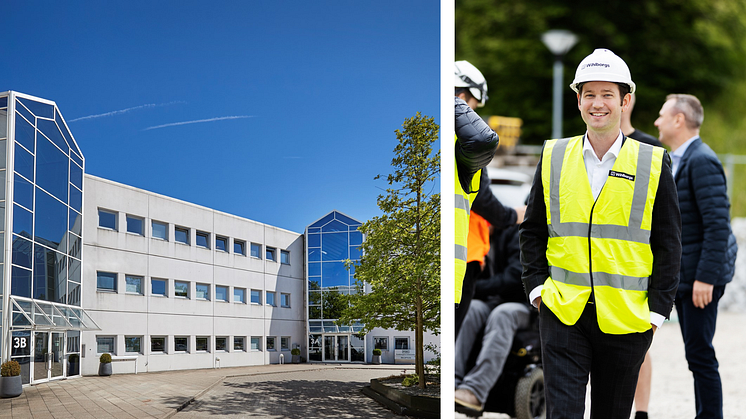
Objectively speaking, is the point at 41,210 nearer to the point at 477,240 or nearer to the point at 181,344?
the point at 181,344

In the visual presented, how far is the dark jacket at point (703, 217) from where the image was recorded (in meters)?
2.44

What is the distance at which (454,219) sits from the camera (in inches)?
103

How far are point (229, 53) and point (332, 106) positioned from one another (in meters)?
0.56

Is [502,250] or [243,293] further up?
[502,250]

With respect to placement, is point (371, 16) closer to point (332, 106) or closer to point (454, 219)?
point (332, 106)

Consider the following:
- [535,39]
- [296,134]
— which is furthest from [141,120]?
[535,39]

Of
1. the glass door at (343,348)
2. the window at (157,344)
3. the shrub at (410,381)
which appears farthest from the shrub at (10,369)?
the shrub at (410,381)

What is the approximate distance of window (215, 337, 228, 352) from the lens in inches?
112

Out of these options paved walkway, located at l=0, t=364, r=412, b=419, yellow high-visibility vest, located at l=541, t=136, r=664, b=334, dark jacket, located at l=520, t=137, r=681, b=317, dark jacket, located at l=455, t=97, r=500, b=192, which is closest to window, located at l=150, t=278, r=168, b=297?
paved walkway, located at l=0, t=364, r=412, b=419

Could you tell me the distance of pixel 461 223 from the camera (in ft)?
8.44

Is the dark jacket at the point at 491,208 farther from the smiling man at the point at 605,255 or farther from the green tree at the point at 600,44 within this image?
the green tree at the point at 600,44

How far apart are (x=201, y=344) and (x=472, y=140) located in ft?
5.16

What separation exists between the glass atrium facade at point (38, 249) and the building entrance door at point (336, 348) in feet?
3.51

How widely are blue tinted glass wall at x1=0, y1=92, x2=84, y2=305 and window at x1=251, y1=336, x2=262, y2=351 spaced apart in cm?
80
